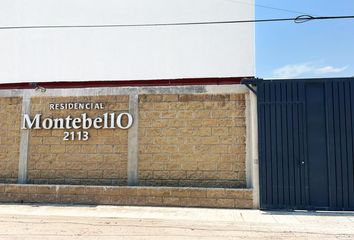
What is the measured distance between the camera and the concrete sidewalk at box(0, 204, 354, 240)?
24.6 feet

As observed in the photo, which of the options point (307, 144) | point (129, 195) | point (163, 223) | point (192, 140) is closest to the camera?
point (163, 223)

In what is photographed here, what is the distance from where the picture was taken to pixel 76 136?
11070 millimetres

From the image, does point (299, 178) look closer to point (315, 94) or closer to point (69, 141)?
point (315, 94)

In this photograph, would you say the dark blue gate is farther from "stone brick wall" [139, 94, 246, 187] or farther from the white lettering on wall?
the white lettering on wall

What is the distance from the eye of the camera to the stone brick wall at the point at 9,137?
11.3 m

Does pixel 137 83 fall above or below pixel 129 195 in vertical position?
above

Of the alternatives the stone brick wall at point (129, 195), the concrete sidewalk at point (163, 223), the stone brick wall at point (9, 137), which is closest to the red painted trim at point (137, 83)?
the stone brick wall at point (9, 137)

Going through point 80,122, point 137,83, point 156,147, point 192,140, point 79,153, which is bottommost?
point 79,153

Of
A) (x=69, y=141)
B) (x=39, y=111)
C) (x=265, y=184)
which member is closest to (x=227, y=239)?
(x=265, y=184)

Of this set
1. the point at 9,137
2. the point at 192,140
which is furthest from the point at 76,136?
the point at 192,140

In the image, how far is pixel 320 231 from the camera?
793 cm

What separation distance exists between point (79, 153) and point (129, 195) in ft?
6.59

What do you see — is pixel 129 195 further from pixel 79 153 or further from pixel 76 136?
pixel 76 136

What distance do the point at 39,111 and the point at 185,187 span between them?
195 inches
